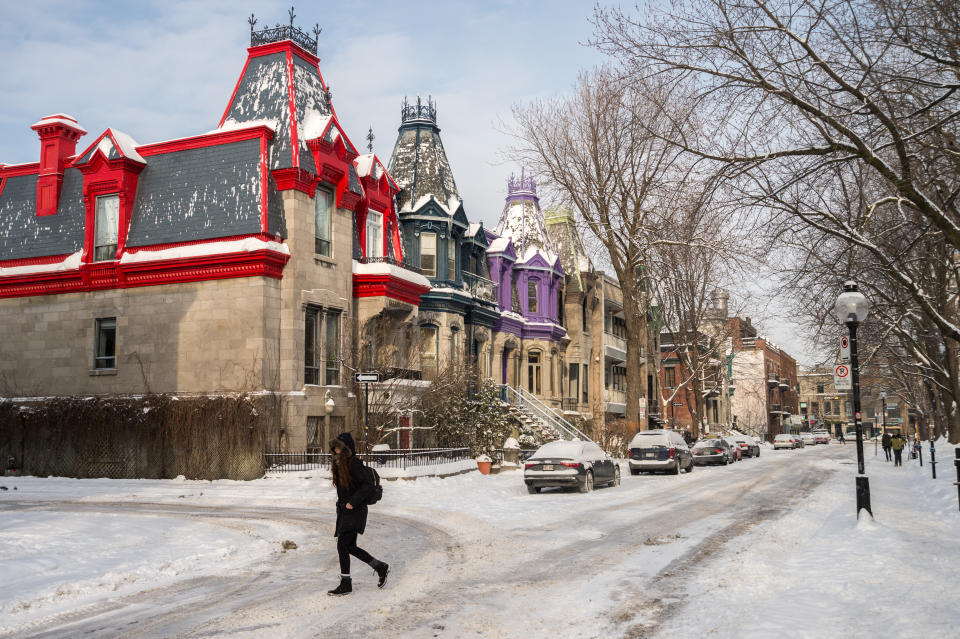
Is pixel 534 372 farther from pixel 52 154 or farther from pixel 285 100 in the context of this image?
pixel 52 154

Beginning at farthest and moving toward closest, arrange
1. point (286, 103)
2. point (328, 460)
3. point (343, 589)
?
point (286, 103) < point (328, 460) < point (343, 589)

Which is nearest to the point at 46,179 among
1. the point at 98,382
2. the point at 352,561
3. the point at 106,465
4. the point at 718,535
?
the point at 98,382

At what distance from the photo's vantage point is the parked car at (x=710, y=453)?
38562 mm

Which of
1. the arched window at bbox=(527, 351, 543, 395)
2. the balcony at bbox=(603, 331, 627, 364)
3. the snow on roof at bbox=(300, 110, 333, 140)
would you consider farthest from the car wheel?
the balcony at bbox=(603, 331, 627, 364)

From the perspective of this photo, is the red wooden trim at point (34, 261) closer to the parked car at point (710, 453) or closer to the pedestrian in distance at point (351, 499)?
the pedestrian in distance at point (351, 499)

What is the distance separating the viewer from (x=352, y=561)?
1146cm

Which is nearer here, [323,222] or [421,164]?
[323,222]

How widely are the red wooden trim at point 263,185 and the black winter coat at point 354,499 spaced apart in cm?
1819

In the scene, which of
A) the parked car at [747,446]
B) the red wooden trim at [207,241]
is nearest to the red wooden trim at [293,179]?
the red wooden trim at [207,241]

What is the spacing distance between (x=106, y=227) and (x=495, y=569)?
77.2ft

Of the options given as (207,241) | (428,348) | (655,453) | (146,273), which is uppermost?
(207,241)

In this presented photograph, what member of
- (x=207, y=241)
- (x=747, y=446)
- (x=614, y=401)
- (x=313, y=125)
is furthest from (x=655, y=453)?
(x=614, y=401)

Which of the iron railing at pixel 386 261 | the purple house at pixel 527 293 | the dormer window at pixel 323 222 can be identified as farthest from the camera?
the purple house at pixel 527 293

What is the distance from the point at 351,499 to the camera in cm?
935
